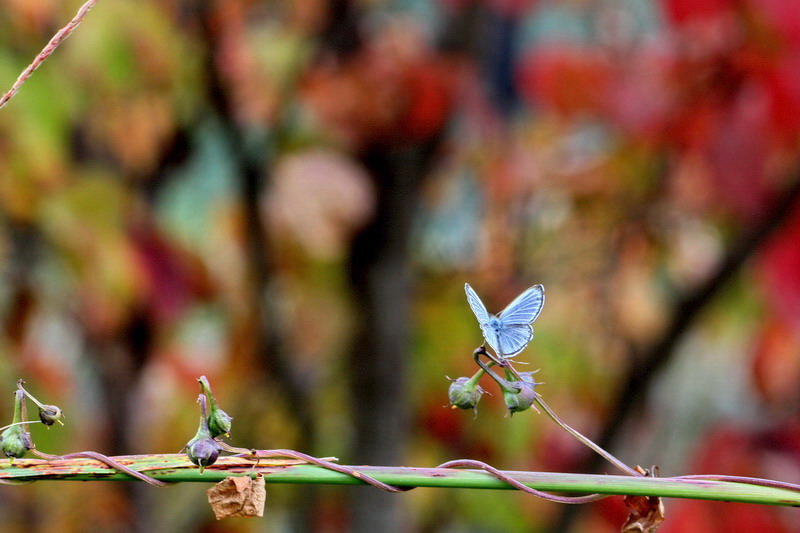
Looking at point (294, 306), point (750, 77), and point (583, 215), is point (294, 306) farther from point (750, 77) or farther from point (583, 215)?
point (750, 77)

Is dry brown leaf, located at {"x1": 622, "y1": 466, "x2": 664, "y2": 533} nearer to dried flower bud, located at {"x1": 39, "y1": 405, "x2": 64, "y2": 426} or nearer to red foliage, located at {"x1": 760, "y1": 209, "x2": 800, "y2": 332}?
dried flower bud, located at {"x1": 39, "y1": 405, "x2": 64, "y2": 426}

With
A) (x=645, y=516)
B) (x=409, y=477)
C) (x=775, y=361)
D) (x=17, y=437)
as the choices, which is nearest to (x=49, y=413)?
(x=17, y=437)

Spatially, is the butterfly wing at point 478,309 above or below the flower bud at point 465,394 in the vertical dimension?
above

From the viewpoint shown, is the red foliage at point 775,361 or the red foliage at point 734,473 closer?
the red foliage at point 734,473

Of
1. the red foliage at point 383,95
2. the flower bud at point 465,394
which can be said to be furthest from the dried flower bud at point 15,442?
the red foliage at point 383,95

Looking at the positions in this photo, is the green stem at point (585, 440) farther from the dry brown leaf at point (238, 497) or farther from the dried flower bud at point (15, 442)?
the dried flower bud at point (15, 442)

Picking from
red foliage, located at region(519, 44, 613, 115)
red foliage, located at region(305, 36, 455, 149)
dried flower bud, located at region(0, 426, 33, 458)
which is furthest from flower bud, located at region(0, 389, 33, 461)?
red foliage, located at region(519, 44, 613, 115)

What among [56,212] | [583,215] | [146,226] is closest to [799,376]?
[583,215]
